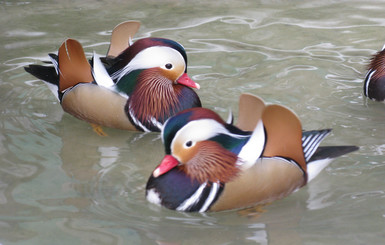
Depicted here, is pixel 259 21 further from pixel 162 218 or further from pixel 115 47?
pixel 162 218

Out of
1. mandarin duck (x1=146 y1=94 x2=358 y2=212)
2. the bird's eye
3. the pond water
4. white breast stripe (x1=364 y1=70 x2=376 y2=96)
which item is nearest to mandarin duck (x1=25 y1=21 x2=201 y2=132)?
the bird's eye

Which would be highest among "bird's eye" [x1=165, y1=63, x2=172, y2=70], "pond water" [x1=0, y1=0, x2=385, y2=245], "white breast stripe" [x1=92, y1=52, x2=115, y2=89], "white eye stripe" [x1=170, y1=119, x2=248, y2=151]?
"white eye stripe" [x1=170, y1=119, x2=248, y2=151]

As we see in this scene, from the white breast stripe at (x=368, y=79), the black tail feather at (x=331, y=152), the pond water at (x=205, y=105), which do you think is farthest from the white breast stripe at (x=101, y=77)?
the white breast stripe at (x=368, y=79)

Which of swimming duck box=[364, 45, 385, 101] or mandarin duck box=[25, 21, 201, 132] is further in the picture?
swimming duck box=[364, 45, 385, 101]

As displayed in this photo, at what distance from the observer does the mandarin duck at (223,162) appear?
8.81 feet

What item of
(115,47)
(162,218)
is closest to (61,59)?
(115,47)

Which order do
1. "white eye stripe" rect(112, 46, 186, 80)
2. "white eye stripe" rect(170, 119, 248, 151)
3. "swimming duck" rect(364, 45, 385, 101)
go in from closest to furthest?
"white eye stripe" rect(170, 119, 248, 151) < "white eye stripe" rect(112, 46, 186, 80) < "swimming duck" rect(364, 45, 385, 101)

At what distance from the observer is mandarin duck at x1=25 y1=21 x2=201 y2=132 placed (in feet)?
11.8

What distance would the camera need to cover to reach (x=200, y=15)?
5.55 meters

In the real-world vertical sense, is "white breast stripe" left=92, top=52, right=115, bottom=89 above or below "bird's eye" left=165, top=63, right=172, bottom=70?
below

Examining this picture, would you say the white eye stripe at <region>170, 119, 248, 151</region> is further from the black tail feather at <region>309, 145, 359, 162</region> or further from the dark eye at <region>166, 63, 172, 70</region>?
the dark eye at <region>166, 63, 172, 70</region>

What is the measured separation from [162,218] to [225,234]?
26 cm

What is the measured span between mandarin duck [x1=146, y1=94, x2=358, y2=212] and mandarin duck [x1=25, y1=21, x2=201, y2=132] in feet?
2.82

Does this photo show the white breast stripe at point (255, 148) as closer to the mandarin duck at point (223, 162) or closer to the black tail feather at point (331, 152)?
the mandarin duck at point (223, 162)
